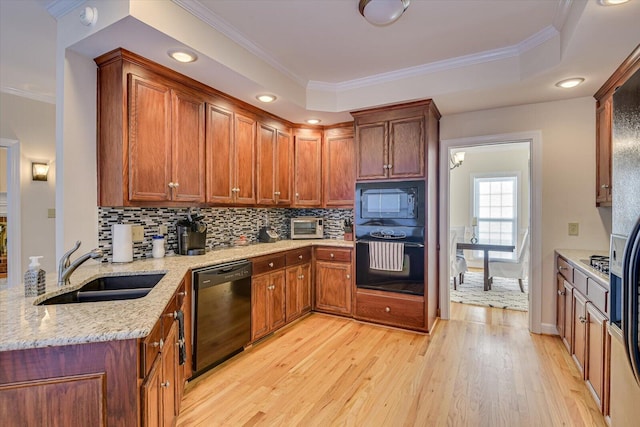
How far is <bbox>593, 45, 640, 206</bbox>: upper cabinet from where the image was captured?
2.56 m

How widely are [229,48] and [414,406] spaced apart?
285 cm

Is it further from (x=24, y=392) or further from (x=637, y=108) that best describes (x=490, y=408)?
(x=24, y=392)

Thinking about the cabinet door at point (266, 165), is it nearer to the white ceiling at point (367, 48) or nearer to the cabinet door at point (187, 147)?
the white ceiling at point (367, 48)

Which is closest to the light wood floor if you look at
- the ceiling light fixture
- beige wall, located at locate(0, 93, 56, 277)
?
the ceiling light fixture

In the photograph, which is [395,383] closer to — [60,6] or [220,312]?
[220,312]

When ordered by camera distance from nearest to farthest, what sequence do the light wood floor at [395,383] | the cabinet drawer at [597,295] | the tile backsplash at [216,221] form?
the cabinet drawer at [597,295]
the light wood floor at [395,383]
the tile backsplash at [216,221]

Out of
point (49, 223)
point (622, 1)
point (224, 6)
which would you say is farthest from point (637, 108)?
point (49, 223)

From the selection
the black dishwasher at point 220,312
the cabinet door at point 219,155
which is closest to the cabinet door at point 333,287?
the black dishwasher at point 220,312

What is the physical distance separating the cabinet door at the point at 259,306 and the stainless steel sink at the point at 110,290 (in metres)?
0.97

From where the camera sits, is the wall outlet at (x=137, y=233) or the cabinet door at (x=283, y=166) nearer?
the wall outlet at (x=137, y=233)

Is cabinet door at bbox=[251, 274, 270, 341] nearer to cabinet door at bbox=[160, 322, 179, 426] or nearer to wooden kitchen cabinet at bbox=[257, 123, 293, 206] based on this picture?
wooden kitchen cabinet at bbox=[257, 123, 293, 206]

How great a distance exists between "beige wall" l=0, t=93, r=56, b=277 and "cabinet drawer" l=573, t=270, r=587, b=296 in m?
5.23

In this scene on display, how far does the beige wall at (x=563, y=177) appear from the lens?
118 inches

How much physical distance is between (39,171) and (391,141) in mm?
4050
